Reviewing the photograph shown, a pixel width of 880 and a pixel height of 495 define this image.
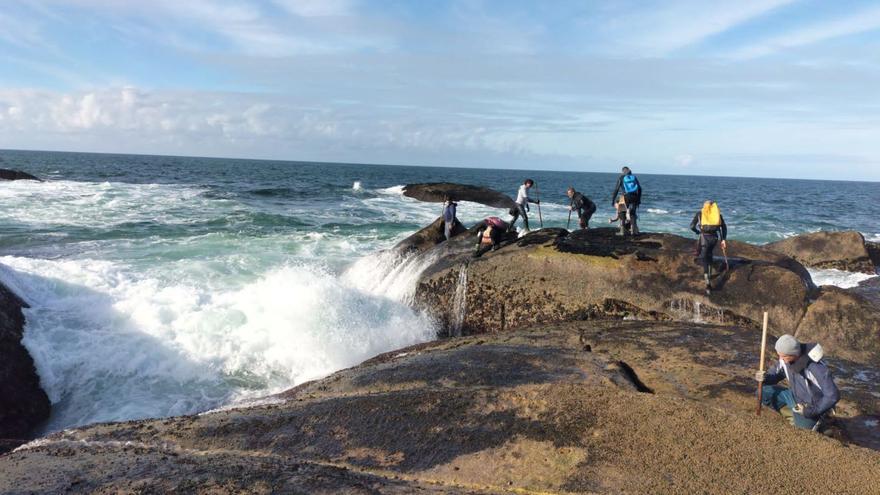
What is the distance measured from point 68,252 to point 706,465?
20.4 meters

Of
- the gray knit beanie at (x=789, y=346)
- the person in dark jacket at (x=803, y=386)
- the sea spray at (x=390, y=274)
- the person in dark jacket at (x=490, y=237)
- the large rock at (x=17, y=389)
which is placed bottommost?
the large rock at (x=17, y=389)

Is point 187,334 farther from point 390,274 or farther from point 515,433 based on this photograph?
point 515,433

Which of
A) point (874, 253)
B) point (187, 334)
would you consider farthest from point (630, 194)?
point (874, 253)

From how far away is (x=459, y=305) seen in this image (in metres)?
10.9

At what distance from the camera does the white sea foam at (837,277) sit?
17.5 metres

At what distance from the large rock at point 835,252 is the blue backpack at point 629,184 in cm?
895

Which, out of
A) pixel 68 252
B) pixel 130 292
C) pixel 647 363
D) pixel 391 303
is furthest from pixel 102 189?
pixel 647 363

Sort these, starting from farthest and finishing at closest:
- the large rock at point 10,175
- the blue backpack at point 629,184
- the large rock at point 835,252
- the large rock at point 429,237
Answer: the large rock at point 10,175, the large rock at point 835,252, the large rock at point 429,237, the blue backpack at point 629,184

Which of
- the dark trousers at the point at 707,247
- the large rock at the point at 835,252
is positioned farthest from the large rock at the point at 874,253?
the dark trousers at the point at 707,247

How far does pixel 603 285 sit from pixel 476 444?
591cm

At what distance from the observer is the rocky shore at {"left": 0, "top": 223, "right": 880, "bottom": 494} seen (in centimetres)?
415

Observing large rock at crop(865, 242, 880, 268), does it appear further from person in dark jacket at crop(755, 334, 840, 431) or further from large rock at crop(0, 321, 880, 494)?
person in dark jacket at crop(755, 334, 840, 431)

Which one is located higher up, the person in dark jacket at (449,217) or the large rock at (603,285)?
the person in dark jacket at (449,217)

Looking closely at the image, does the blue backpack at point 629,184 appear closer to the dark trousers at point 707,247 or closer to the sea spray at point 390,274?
the dark trousers at point 707,247
